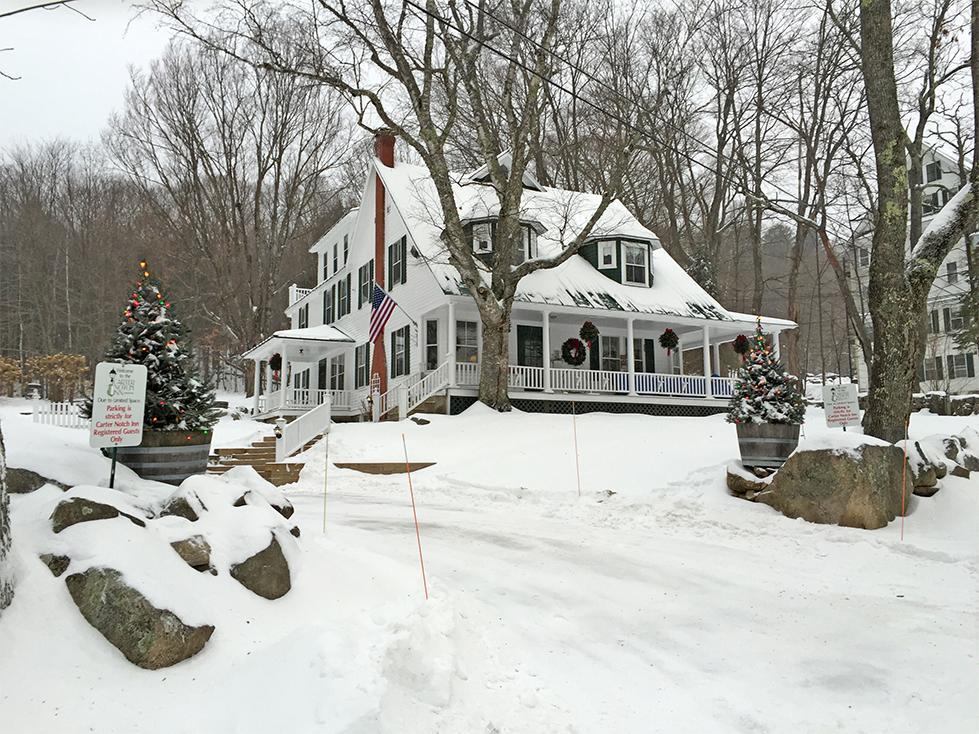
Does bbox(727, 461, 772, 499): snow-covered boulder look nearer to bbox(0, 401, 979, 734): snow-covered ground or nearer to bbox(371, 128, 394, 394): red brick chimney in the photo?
bbox(0, 401, 979, 734): snow-covered ground

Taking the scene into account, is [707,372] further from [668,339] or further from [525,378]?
[525,378]

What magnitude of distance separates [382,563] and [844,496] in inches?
237

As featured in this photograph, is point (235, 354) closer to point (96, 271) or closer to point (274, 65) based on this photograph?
point (96, 271)

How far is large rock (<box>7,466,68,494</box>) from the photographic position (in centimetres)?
528

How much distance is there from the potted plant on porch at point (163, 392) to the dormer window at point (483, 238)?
14232mm

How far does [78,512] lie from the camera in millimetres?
4426

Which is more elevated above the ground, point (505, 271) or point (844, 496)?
point (505, 271)

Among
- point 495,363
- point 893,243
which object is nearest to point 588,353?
point 495,363

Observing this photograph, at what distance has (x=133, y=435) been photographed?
6121 millimetres

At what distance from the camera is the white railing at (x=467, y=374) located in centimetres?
1992

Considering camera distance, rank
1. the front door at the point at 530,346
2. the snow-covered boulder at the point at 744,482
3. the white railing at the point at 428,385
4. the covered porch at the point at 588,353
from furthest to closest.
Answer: the front door at the point at 530,346 < the covered porch at the point at 588,353 < the white railing at the point at 428,385 < the snow-covered boulder at the point at 744,482

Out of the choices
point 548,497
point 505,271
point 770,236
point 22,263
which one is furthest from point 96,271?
point 770,236

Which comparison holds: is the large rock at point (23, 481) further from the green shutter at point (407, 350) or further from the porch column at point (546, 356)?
the green shutter at point (407, 350)

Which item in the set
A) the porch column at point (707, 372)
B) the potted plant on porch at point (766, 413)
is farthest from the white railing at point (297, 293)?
the potted plant on porch at point (766, 413)
